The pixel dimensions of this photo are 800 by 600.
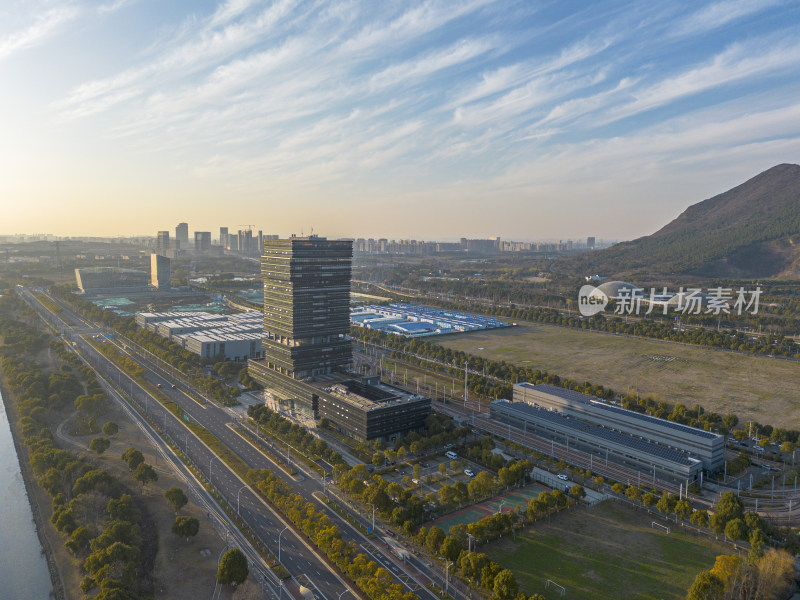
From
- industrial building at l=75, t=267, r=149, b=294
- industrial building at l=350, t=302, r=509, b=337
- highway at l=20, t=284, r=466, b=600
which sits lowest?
highway at l=20, t=284, r=466, b=600

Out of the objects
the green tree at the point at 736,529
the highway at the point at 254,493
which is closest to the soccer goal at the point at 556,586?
the highway at the point at 254,493

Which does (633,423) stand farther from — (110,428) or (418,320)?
(418,320)

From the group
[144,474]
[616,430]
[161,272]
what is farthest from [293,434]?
[161,272]

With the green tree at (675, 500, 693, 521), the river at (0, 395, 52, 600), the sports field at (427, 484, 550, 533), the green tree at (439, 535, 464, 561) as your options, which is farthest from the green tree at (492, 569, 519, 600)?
the river at (0, 395, 52, 600)

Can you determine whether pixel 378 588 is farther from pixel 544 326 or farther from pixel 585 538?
pixel 544 326

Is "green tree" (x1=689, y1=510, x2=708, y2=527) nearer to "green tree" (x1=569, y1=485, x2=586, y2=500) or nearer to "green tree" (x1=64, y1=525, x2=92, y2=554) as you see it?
"green tree" (x1=569, y1=485, x2=586, y2=500)

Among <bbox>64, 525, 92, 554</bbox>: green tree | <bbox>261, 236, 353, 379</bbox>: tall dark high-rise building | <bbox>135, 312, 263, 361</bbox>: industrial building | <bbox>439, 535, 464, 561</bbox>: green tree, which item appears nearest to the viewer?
<bbox>439, 535, 464, 561</bbox>: green tree

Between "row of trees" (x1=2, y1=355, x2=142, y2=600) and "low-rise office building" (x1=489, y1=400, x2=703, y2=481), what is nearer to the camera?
"row of trees" (x1=2, y1=355, x2=142, y2=600)

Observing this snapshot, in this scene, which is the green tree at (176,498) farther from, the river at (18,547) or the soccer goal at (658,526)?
the soccer goal at (658,526)
